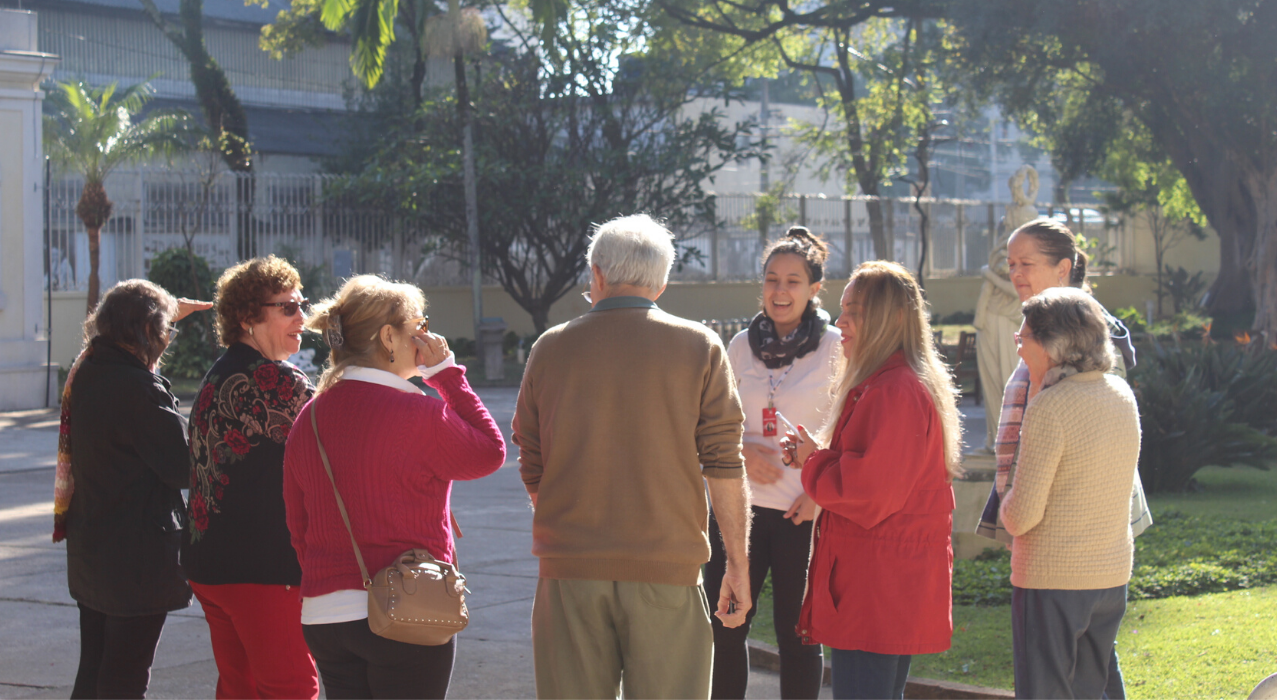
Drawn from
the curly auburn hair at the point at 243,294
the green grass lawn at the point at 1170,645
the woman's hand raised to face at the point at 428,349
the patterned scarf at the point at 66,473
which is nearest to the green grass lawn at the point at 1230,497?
the green grass lawn at the point at 1170,645

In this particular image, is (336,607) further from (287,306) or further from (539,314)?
(539,314)

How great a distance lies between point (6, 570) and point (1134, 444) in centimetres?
673

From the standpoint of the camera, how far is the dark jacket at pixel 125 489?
12.3 feet

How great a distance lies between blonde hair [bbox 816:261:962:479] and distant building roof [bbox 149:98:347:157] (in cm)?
2532

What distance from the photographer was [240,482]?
3539 millimetres

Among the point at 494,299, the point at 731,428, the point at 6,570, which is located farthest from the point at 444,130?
the point at 731,428

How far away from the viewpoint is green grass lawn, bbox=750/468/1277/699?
4.76 m

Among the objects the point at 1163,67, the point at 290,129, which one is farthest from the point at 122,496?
the point at 290,129

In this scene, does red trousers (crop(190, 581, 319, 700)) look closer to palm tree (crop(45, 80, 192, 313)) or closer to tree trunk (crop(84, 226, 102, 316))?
tree trunk (crop(84, 226, 102, 316))

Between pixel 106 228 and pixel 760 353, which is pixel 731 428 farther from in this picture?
pixel 106 228

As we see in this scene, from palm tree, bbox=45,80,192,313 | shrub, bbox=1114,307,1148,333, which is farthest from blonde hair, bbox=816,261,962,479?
shrub, bbox=1114,307,1148,333

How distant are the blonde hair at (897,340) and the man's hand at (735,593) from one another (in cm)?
57

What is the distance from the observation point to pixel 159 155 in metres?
18.6

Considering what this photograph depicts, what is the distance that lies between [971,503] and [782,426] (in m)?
3.34
